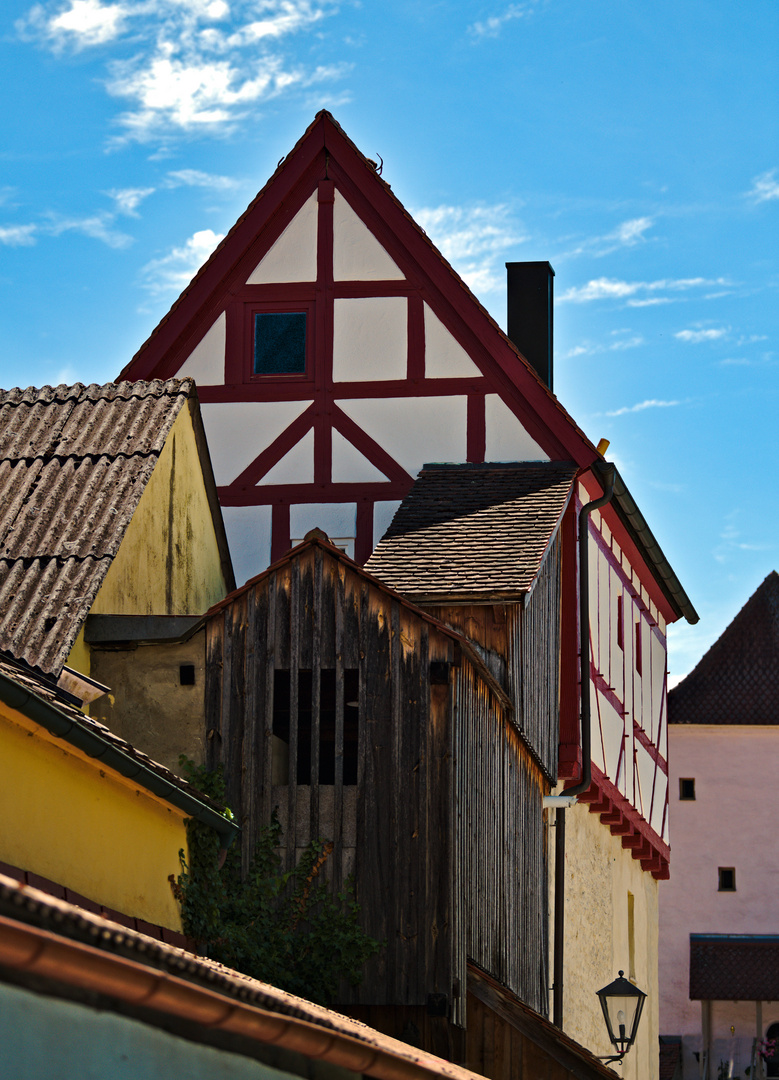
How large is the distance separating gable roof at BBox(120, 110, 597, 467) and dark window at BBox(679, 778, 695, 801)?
19080 millimetres

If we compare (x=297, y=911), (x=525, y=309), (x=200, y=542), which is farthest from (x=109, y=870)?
(x=525, y=309)

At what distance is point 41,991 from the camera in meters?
3.65

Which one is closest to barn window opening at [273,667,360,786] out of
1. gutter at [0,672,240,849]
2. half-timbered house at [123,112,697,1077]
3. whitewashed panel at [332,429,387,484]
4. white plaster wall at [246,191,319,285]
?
gutter at [0,672,240,849]

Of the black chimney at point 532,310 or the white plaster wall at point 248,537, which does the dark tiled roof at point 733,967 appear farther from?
the white plaster wall at point 248,537

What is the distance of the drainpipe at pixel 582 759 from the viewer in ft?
49.5

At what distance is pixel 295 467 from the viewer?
17.0m

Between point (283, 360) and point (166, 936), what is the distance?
9.78m

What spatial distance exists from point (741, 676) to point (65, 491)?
2416 centimetres

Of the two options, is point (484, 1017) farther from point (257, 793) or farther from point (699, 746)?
point (699, 746)

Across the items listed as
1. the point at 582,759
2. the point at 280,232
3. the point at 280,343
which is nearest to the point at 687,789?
the point at 582,759

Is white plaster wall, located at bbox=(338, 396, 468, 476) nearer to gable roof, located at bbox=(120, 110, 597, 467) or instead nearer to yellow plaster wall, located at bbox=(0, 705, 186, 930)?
gable roof, located at bbox=(120, 110, 597, 467)

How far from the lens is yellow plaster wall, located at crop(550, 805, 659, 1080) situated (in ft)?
53.4

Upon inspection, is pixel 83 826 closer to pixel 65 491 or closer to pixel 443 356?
pixel 65 491

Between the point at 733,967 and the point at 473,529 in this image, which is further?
the point at 733,967
